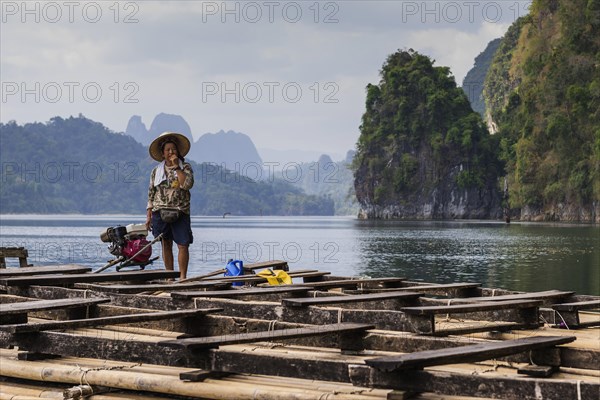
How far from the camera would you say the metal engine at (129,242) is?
11320 mm

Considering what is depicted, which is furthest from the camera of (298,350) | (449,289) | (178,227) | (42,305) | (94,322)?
(178,227)

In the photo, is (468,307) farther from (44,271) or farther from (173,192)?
(173,192)

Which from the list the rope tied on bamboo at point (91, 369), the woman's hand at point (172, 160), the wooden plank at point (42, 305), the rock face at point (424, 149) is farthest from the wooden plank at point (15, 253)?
the rock face at point (424, 149)

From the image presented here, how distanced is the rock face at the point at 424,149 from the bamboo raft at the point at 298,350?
313ft

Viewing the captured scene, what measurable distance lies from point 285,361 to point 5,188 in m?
185

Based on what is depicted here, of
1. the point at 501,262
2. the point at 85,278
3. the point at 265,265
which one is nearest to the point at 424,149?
the point at 501,262

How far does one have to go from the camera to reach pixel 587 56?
245ft

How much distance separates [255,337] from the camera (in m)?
4.63

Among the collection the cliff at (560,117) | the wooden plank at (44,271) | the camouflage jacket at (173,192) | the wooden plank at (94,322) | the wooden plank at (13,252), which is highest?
the cliff at (560,117)

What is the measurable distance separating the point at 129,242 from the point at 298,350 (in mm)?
6724

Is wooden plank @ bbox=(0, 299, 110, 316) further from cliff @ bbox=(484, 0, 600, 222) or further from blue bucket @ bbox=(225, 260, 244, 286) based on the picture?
cliff @ bbox=(484, 0, 600, 222)

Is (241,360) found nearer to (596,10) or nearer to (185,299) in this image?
(185,299)

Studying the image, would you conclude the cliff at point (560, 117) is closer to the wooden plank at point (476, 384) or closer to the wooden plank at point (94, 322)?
the wooden plank at point (94, 322)

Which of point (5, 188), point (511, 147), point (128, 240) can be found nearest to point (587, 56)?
point (511, 147)
